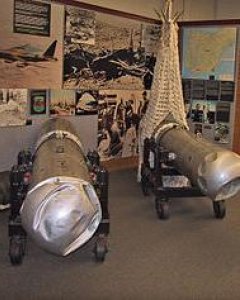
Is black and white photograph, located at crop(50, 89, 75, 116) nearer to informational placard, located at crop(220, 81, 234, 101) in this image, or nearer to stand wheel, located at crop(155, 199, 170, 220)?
stand wheel, located at crop(155, 199, 170, 220)

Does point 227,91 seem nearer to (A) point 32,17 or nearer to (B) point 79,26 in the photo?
(B) point 79,26

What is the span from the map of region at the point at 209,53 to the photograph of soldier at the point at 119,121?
78 cm

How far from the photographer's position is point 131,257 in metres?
3.40

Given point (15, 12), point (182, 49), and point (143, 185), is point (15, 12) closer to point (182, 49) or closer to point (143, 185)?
point (143, 185)

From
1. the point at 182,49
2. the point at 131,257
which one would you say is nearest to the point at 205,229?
the point at 131,257

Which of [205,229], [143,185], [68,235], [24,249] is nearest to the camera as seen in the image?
[68,235]

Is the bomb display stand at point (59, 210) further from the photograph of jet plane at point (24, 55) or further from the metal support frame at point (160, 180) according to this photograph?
the photograph of jet plane at point (24, 55)

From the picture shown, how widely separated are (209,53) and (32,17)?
2.58 metres

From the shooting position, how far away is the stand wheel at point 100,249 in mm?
3270

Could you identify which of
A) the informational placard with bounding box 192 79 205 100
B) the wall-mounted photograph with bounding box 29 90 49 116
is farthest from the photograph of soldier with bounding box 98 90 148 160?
the wall-mounted photograph with bounding box 29 90 49 116

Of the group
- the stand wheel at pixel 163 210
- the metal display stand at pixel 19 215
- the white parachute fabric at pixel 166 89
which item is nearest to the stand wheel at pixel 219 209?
the stand wheel at pixel 163 210

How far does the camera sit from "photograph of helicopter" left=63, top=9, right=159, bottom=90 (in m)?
5.38

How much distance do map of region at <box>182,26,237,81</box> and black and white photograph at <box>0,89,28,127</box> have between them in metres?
2.61

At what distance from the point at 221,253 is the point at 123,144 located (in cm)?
295
